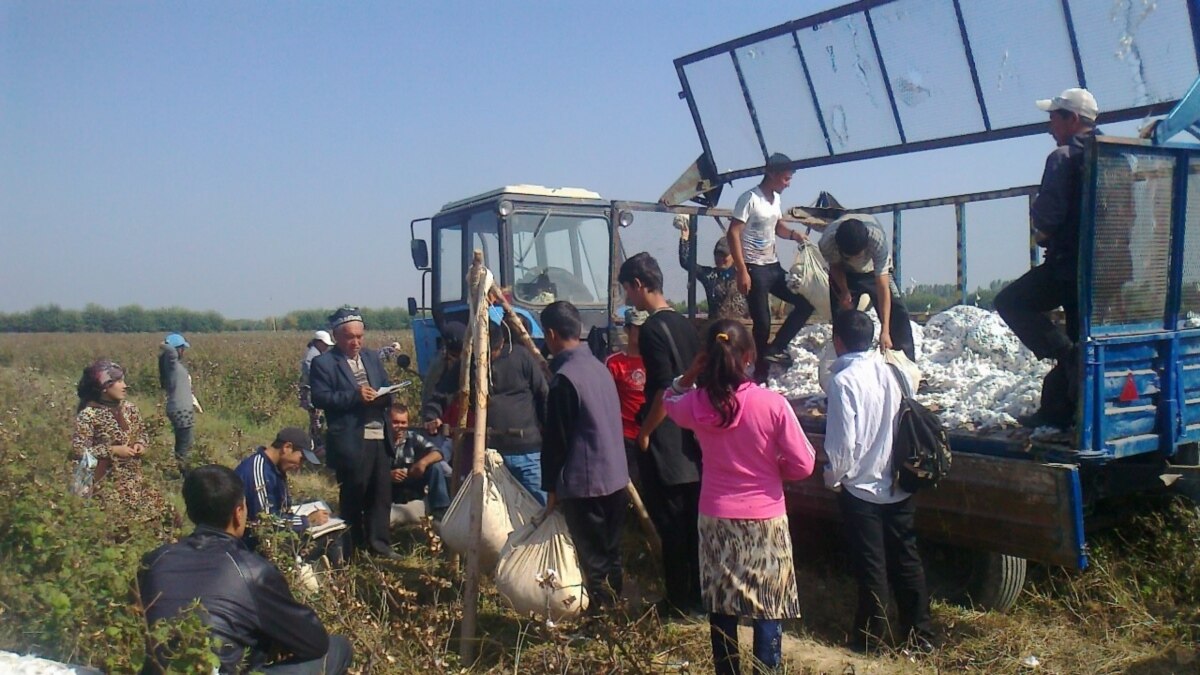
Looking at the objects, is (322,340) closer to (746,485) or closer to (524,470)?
(524,470)

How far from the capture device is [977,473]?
3.98 m

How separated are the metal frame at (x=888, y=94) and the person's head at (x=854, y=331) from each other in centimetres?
239

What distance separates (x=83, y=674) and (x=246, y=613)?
0.66 meters

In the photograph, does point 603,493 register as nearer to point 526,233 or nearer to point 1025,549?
point 1025,549

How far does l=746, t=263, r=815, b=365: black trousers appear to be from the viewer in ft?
19.5

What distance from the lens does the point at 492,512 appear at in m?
4.27

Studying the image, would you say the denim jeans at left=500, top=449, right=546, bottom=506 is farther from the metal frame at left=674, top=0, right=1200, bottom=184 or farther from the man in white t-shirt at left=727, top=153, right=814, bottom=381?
the metal frame at left=674, top=0, right=1200, bottom=184

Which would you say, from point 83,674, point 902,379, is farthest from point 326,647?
point 902,379

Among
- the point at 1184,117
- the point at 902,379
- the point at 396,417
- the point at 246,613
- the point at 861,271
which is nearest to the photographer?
the point at 246,613

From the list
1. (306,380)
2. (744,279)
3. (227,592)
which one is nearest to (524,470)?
(744,279)

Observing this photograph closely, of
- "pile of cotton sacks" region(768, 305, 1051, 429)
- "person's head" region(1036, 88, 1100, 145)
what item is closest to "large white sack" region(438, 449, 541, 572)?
"pile of cotton sacks" region(768, 305, 1051, 429)

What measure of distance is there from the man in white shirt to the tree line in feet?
153

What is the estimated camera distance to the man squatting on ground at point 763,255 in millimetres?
5895

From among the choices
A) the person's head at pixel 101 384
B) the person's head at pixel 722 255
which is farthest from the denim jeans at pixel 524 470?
the person's head at pixel 722 255
